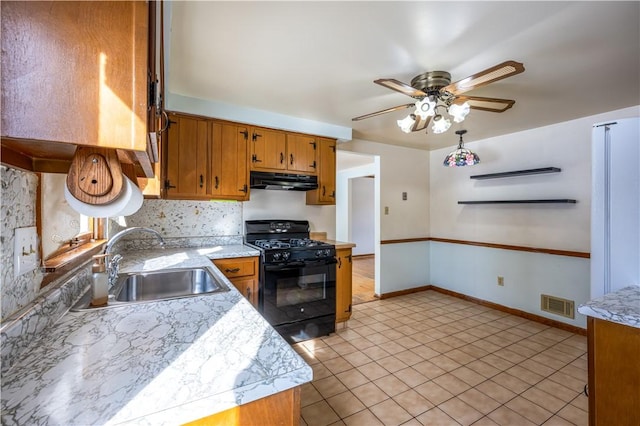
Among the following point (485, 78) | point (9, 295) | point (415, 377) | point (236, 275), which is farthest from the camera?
point (236, 275)

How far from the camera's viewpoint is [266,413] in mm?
673

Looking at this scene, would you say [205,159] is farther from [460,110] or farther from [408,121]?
[460,110]

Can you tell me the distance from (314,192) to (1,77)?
2.76 metres

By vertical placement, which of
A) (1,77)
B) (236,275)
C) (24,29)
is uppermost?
(24,29)

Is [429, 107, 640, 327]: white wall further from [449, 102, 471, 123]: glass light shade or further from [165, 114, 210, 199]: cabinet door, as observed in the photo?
[165, 114, 210, 199]: cabinet door

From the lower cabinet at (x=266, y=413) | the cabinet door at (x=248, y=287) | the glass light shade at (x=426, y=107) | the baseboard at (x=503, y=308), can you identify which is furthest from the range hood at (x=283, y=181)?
the lower cabinet at (x=266, y=413)

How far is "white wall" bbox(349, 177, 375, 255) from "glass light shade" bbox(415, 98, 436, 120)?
213 inches

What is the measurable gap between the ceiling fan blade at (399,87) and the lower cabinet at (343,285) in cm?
170

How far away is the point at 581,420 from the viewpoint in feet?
5.72

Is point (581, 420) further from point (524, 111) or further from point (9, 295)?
point (9, 295)

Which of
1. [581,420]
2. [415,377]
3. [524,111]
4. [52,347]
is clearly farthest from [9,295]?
[524,111]

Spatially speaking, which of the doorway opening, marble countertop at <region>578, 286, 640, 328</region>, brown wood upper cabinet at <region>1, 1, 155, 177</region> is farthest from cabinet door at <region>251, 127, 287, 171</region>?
the doorway opening

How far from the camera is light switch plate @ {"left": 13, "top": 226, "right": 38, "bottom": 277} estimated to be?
804 millimetres

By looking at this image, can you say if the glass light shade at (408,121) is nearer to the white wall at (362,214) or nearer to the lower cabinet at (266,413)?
the lower cabinet at (266,413)
